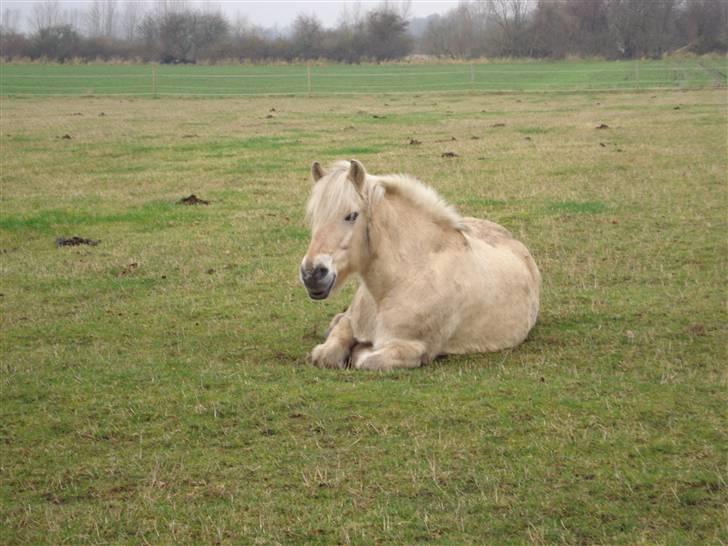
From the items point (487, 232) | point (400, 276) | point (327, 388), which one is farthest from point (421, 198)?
point (327, 388)

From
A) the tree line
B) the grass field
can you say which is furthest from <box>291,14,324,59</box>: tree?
the grass field

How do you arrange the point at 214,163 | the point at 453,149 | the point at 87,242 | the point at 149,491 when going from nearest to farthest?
the point at 149,491 → the point at 87,242 → the point at 214,163 → the point at 453,149

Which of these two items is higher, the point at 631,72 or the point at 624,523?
the point at 631,72

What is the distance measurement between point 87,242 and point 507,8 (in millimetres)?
96170

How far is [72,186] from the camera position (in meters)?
16.2

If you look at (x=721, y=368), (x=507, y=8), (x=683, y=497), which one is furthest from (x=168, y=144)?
(x=507, y=8)

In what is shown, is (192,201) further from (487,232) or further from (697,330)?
(697,330)

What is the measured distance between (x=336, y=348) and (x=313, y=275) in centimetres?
75

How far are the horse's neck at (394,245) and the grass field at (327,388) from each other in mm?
746

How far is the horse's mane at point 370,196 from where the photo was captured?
6797 mm

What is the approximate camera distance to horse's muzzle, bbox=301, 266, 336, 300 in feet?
21.4

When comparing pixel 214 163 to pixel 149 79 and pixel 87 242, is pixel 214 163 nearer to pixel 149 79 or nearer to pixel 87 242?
pixel 87 242

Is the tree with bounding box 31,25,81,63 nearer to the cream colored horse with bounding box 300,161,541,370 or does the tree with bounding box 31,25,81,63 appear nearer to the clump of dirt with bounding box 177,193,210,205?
the clump of dirt with bounding box 177,193,210,205

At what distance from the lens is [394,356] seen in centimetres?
677
